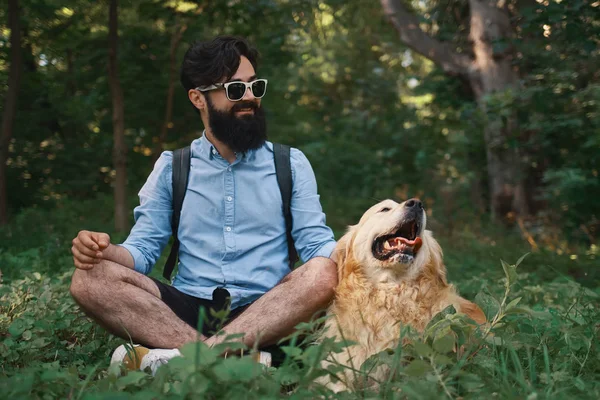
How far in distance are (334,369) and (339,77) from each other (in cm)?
1347

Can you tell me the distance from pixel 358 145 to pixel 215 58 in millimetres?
10799

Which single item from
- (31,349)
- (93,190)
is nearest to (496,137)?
(93,190)

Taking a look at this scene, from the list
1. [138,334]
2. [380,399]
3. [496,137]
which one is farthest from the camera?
[496,137]

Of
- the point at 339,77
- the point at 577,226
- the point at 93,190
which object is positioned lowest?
the point at 577,226

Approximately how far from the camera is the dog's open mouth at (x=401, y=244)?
3.16 m

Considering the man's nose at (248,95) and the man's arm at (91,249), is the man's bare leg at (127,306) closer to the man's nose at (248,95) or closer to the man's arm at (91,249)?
the man's arm at (91,249)

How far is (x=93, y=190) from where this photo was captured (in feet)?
33.6

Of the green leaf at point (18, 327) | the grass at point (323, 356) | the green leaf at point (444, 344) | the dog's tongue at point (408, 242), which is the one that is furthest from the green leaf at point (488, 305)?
the green leaf at point (18, 327)

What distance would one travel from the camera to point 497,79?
9.79 m

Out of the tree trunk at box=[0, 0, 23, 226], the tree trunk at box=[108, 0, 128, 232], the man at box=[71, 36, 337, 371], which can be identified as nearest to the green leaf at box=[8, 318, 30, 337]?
the man at box=[71, 36, 337, 371]

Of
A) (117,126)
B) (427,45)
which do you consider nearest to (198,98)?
(117,126)

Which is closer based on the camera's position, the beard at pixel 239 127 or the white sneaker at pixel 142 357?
the white sneaker at pixel 142 357

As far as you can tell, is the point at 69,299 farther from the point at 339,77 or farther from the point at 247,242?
the point at 339,77

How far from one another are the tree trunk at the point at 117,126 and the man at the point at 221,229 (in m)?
3.60
